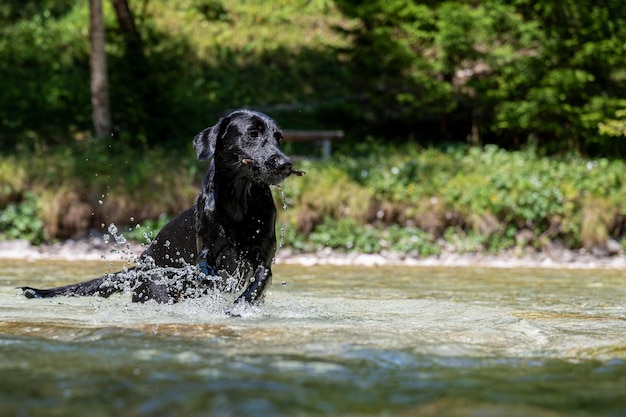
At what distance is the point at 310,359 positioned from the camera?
3705 mm

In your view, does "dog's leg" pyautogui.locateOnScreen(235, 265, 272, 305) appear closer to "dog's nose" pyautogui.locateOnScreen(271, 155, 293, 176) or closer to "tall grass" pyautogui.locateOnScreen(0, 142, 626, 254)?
A: "dog's nose" pyautogui.locateOnScreen(271, 155, 293, 176)

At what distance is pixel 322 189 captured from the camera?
42.7 ft

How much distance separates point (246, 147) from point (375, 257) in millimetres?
6916

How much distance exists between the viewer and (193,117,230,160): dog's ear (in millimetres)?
5719

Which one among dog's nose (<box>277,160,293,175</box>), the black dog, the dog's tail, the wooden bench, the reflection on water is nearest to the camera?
the reflection on water

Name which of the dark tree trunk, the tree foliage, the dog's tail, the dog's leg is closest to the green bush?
the dark tree trunk

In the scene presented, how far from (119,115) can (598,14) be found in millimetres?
9536

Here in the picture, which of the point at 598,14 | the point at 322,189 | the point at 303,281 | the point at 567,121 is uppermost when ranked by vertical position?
the point at 598,14

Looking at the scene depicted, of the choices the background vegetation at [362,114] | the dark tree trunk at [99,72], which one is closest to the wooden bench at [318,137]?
the background vegetation at [362,114]

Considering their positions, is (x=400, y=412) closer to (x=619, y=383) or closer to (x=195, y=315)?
(x=619, y=383)

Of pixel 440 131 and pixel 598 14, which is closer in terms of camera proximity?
pixel 598 14

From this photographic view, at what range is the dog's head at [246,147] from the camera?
5492 millimetres

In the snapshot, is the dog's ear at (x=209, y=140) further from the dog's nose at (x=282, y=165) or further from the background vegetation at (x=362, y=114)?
the background vegetation at (x=362, y=114)

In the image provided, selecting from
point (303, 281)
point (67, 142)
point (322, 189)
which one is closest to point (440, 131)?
point (322, 189)
